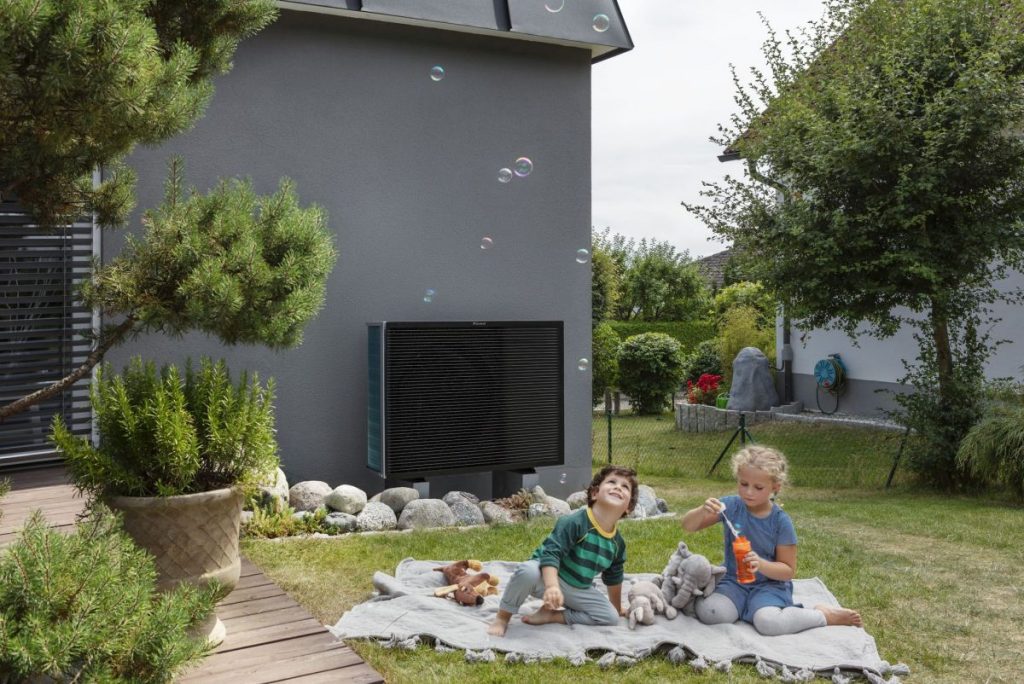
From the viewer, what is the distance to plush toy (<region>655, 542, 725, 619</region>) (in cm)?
418

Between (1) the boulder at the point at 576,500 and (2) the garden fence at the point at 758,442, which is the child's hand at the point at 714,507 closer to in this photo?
(1) the boulder at the point at 576,500

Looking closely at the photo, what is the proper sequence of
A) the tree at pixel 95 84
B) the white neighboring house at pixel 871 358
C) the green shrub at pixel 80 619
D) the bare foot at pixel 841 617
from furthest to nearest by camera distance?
1. the white neighboring house at pixel 871 358
2. the bare foot at pixel 841 617
3. the tree at pixel 95 84
4. the green shrub at pixel 80 619

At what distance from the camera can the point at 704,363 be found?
1770 cm

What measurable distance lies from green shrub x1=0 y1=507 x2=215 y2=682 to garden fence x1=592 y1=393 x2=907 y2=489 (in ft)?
23.7

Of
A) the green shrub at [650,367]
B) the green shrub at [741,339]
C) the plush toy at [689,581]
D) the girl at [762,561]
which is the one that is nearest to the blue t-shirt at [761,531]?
the girl at [762,561]

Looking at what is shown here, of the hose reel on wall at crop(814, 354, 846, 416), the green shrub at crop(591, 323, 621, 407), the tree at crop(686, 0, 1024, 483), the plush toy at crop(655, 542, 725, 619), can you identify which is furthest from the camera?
the green shrub at crop(591, 323, 621, 407)

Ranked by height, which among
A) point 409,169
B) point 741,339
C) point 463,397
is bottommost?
point 463,397

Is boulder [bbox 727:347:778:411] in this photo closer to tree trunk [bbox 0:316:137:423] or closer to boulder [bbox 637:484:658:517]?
boulder [bbox 637:484:658:517]

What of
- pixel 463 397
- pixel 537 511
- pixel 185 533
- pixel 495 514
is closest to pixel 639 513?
pixel 537 511

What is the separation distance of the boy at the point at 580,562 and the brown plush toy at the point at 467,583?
368 mm

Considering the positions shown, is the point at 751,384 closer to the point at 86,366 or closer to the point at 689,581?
the point at 689,581

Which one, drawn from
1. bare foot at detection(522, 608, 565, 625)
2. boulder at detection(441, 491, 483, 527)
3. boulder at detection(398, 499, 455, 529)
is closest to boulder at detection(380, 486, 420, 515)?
boulder at detection(398, 499, 455, 529)

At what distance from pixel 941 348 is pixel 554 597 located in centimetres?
710

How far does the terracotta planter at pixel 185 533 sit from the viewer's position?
3221mm
